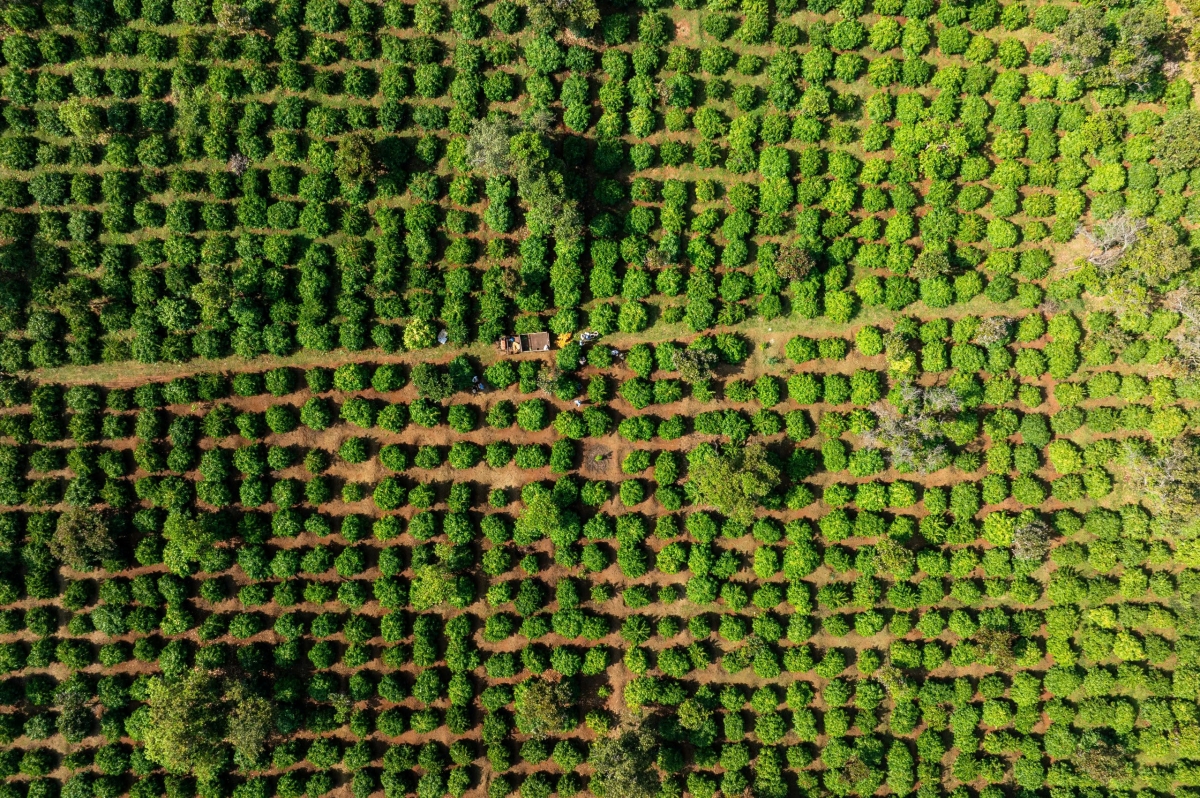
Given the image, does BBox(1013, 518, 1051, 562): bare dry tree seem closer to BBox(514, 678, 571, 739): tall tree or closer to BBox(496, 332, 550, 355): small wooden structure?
BBox(514, 678, 571, 739): tall tree

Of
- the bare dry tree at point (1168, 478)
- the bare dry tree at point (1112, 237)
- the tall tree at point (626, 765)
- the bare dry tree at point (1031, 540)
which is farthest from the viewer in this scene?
the bare dry tree at point (1031, 540)

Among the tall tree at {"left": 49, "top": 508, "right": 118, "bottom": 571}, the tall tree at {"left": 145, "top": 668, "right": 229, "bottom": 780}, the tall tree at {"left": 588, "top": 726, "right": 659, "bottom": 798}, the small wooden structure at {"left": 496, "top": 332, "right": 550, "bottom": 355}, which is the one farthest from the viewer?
the small wooden structure at {"left": 496, "top": 332, "right": 550, "bottom": 355}

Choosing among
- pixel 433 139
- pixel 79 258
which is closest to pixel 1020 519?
pixel 433 139

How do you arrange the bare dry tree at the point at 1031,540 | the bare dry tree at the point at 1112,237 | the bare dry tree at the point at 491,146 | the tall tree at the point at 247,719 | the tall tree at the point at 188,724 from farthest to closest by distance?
the bare dry tree at the point at 1031,540
the bare dry tree at the point at 1112,237
the bare dry tree at the point at 491,146
the tall tree at the point at 247,719
the tall tree at the point at 188,724

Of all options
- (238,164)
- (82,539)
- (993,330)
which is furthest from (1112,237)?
(82,539)

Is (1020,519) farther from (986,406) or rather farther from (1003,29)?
(1003,29)

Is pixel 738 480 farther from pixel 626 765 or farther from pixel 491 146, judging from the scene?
pixel 491 146

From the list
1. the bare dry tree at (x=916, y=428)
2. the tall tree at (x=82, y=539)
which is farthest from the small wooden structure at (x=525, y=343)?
the tall tree at (x=82, y=539)

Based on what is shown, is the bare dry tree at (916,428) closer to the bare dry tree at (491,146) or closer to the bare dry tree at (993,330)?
the bare dry tree at (993,330)

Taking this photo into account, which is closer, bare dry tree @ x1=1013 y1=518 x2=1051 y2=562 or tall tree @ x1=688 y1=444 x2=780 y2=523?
tall tree @ x1=688 y1=444 x2=780 y2=523

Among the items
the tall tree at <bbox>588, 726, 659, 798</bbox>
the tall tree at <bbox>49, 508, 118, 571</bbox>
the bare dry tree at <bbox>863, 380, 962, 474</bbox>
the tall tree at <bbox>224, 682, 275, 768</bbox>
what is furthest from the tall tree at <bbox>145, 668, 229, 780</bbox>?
the bare dry tree at <bbox>863, 380, 962, 474</bbox>
